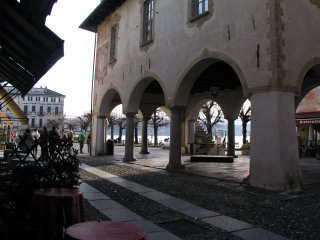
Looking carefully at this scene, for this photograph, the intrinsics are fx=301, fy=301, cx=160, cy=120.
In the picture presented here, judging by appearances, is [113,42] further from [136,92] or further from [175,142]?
[175,142]

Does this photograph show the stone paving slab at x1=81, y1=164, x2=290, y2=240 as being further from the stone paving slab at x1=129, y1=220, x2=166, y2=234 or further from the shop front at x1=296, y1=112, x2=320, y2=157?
the shop front at x1=296, y1=112, x2=320, y2=157

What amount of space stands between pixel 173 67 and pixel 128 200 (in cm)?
617

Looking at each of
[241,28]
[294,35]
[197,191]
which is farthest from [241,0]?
[197,191]

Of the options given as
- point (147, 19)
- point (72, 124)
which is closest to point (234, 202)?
point (147, 19)

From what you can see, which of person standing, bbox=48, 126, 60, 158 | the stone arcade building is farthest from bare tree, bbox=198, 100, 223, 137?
person standing, bbox=48, 126, 60, 158

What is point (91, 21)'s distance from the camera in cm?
1883

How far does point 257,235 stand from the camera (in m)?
4.33

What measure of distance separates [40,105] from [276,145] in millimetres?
99454

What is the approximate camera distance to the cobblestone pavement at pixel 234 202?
188 inches

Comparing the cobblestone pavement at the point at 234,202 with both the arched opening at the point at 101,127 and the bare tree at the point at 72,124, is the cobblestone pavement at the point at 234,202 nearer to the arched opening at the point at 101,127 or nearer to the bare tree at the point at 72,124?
the arched opening at the point at 101,127

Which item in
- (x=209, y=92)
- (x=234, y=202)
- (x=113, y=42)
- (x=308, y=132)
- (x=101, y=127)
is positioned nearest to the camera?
(x=234, y=202)

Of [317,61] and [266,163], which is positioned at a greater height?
[317,61]

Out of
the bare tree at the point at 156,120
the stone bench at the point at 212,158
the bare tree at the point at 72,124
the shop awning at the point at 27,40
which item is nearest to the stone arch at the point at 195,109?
the stone bench at the point at 212,158

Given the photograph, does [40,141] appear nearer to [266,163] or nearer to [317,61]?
[266,163]
